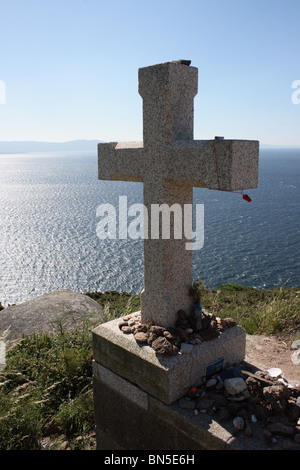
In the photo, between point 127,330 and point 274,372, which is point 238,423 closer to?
point 274,372

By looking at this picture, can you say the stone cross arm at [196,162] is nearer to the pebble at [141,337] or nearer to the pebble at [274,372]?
the pebble at [141,337]

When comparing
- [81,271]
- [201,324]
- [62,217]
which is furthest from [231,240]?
[201,324]

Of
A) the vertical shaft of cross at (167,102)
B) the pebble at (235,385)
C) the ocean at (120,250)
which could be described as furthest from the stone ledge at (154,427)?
the ocean at (120,250)

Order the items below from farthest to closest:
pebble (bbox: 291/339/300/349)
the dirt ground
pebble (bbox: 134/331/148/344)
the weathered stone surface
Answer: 1. the weathered stone surface
2. pebble (bbox: 291/339/300/349)
3. the dirt ground
4. pebble (bbox: 134/331/148/344)

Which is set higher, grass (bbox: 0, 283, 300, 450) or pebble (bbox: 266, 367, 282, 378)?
pebble (bbox: 266, 367, 282, 378)

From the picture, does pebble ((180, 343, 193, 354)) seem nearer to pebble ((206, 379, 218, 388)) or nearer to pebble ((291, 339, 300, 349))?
pebble ((206, 379, 218, 388))

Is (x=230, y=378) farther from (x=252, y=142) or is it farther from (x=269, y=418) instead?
(x=252, y=142)

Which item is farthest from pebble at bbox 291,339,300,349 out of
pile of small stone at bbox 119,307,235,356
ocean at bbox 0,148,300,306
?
ocean at bbox 0,148,300,306

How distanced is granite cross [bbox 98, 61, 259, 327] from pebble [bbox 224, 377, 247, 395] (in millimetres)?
830

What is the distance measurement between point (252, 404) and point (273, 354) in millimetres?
2477

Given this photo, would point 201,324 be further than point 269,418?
Yes

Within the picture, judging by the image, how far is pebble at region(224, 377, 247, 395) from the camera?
11.0ft
